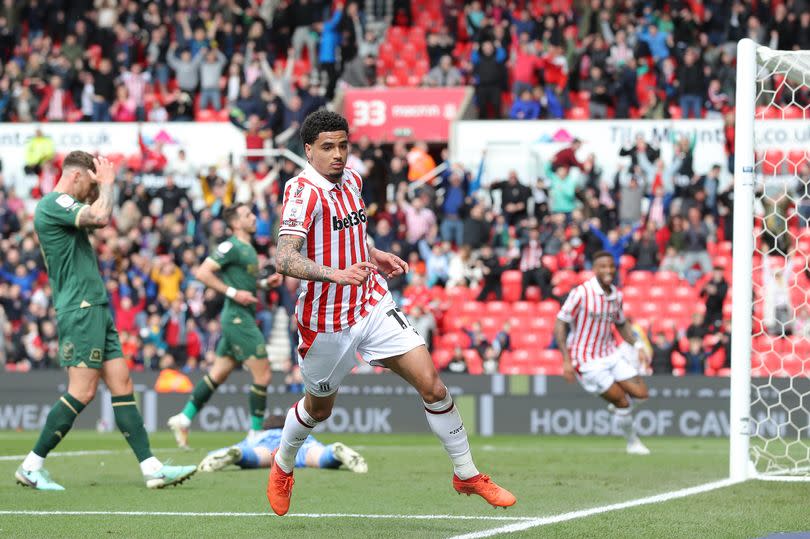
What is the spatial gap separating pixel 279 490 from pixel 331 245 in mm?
1614

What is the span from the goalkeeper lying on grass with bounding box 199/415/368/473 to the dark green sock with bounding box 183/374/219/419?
90.8 inches

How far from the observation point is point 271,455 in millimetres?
12023

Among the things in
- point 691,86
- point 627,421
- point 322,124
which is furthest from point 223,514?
point 691,86

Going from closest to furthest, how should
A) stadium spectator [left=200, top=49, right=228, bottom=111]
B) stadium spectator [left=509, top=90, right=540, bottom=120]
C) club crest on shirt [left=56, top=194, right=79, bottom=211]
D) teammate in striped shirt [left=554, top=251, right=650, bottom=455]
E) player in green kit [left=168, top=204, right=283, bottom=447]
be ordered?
club crest on shirt [left=56, top=194, right=79, bottom=211] < player in green kit [left=168, top=204, right=283, bottom=447] < teammate in striped shirt [left=554, top=251, right=650, bottom=455] < stadium spectator [left=509, top=90, right=540, bottom=120] < stadium spectator [left=200, top=49, right=228, bottom=111]

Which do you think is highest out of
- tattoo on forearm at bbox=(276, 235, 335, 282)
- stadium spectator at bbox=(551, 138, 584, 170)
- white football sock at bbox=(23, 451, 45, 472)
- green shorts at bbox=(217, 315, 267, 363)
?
stadium spectator at bbox=(551, 138, 584, 170)

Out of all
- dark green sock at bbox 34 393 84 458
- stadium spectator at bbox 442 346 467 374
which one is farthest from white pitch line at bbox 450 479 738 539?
stadium spectator at bbox 442 346 467 374

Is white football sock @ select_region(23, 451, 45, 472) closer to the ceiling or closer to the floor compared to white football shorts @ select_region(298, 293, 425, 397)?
closer to the floor

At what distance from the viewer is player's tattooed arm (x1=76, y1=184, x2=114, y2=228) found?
31.5ft

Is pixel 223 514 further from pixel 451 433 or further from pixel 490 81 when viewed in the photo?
pixel 490 81

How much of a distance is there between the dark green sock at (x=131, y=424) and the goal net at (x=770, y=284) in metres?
4.75

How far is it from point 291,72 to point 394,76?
87.9 inches

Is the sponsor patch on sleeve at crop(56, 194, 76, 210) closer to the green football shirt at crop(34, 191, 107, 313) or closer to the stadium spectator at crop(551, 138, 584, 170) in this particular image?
the green football shirt at crop(34, 191, 107, 313)

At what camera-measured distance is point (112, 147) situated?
28.0 meters

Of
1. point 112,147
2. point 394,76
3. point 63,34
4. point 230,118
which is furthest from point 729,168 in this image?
point 63,34
